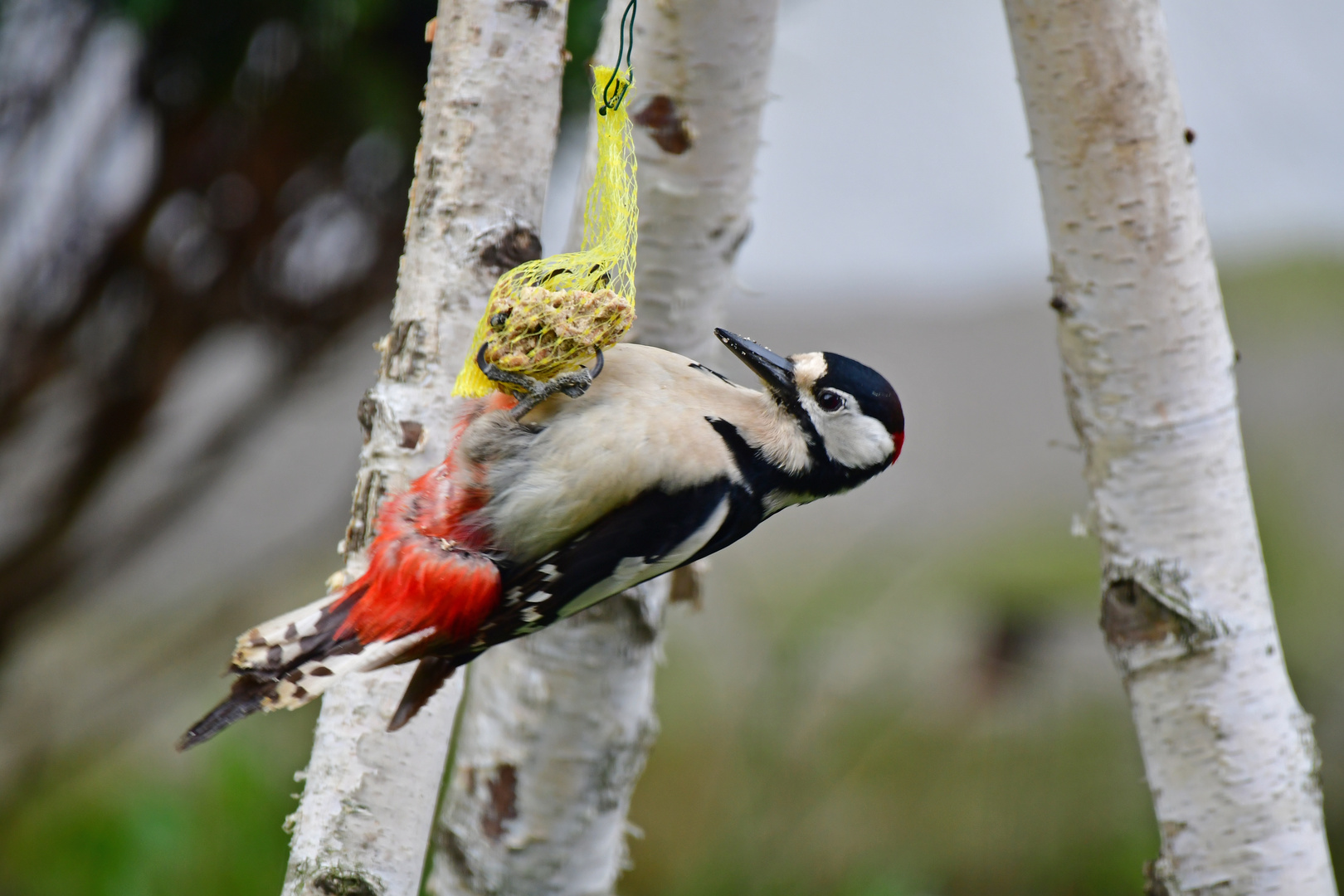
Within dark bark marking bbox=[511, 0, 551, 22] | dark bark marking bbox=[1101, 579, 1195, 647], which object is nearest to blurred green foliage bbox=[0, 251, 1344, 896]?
dark bark marking bbox=[1101, 579, 1195, 647]

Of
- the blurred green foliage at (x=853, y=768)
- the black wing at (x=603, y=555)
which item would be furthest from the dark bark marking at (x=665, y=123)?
the blurred green foliage at (x=853, y=768)

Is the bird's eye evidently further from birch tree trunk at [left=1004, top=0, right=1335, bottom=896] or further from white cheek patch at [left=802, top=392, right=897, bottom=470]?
birch tree trunk at [left=1004, top=0, right=1335, bottom=896]

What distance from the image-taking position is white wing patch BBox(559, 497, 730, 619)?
1.23m

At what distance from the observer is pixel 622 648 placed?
1.69 meters

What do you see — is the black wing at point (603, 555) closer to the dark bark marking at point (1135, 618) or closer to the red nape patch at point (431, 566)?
the red nape patch at point (431, 566)

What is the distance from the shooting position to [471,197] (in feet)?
3.85

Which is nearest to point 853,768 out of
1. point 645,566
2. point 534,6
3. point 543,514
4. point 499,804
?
point 499,804

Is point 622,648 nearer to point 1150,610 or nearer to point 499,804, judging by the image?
point 499,804

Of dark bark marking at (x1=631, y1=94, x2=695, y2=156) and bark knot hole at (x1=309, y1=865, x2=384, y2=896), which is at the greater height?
dark bark marking at (x1=631, y1=94, x2=695, y2=156)

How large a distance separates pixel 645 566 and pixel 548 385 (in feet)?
0.80

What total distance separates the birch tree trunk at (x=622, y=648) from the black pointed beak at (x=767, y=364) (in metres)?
0.32

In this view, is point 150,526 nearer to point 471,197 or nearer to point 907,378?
point 471,197

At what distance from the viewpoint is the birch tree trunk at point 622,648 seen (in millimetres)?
1497

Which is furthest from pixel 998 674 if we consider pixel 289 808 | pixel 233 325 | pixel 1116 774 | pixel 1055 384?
pixel 233 325
